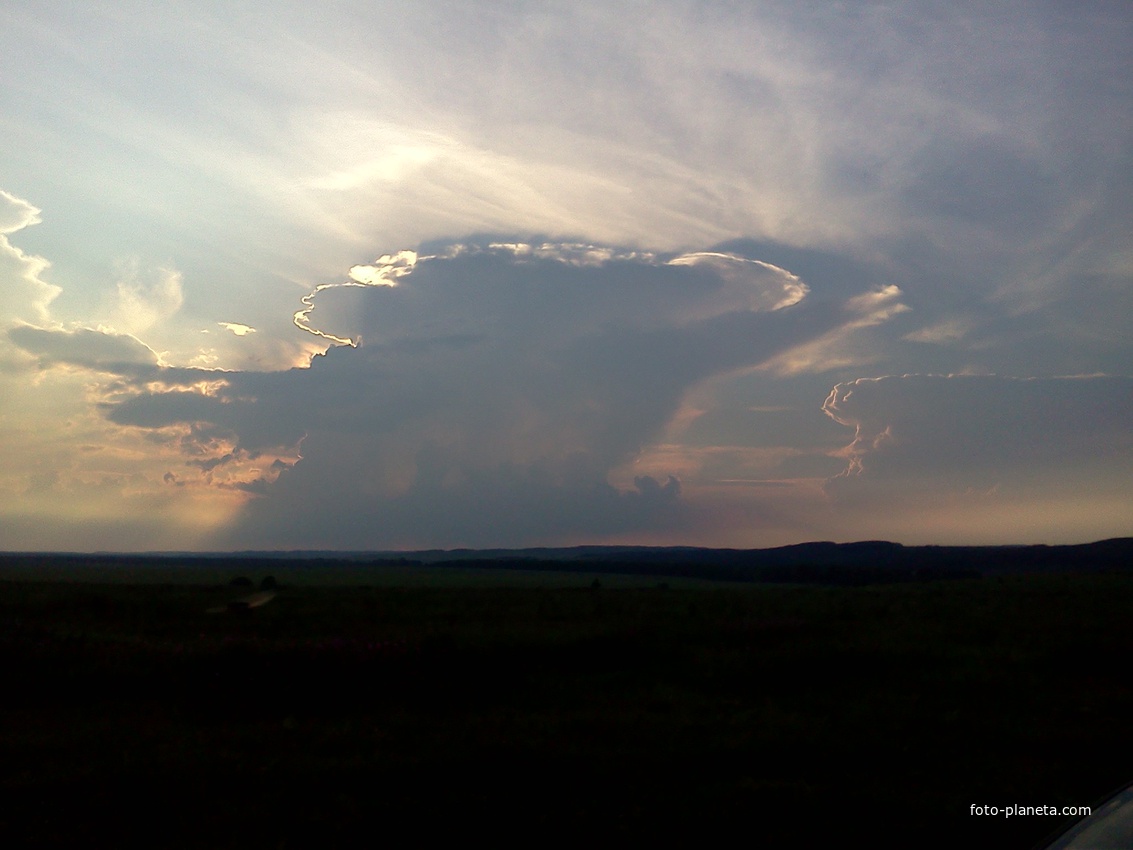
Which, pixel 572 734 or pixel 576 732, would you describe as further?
pixel 576 732

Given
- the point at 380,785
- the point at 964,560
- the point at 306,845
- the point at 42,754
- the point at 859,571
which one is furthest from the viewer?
the point at 964,560

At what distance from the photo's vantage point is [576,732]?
1300 cm

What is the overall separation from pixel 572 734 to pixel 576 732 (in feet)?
0.51

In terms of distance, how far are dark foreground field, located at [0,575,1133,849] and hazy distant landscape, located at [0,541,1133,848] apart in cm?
5

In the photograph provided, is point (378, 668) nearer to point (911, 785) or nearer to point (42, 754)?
point (42, 754)

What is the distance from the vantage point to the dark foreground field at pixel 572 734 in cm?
913

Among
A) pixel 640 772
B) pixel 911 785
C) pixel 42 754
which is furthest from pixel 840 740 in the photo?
pixel 42 754

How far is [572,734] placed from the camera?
12859 millimetres

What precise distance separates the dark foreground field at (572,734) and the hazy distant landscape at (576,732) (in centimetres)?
5

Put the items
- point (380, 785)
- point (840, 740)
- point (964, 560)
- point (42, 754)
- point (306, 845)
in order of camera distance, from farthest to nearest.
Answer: point (964, 560) → point (840, 740) → point (42, 754) → point (380, 785) → point (306, 845)

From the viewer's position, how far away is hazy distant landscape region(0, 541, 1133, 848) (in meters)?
9.22

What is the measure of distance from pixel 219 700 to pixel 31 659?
17.4ft

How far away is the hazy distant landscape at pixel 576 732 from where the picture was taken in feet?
30.2

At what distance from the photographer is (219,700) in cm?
1573
